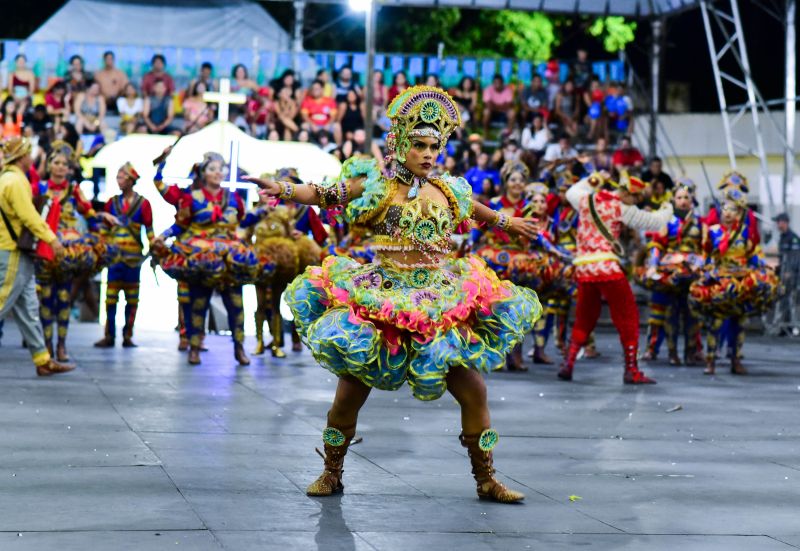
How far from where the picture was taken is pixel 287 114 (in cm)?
2458

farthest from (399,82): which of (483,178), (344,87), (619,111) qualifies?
(483,178)

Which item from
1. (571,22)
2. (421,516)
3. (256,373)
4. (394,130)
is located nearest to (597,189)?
(256,373)

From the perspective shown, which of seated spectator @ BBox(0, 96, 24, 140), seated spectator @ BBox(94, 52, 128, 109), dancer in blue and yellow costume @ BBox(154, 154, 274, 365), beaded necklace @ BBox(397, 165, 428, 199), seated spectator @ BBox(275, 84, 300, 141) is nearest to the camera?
beaded necklace @ BBox(397, 165, 428, 199)

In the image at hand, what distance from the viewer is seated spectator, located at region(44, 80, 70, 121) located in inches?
934

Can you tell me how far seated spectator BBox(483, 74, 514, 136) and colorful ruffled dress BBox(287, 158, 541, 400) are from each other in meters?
18.7

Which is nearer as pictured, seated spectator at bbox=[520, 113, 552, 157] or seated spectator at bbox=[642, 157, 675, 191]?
seated spectator at bbox=[642, 157, 675, 191]

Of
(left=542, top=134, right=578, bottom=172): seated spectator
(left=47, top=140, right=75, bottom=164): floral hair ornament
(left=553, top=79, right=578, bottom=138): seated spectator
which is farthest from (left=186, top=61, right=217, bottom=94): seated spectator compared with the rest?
(left=47, top=140, right=75, bottom=164): floral hair ornament

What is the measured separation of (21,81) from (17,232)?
1279 centimetres

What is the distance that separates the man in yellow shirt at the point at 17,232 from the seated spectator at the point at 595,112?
→ 15274 mm

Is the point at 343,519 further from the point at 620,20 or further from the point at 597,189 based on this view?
the point at 620,20

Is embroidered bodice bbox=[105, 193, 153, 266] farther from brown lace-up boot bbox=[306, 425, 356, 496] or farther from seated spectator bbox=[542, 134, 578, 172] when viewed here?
brown lace-up boot bbox=[306, 425, 356, 496]

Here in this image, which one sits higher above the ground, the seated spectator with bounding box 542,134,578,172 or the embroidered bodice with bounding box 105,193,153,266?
the seated spectator with bounding box 542,134,578,172

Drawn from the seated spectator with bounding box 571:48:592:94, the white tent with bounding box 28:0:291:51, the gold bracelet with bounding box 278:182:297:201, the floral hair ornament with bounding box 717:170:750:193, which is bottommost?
the gold bracelet with bounding box 278:182:297:201

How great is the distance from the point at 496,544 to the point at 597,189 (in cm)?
802
